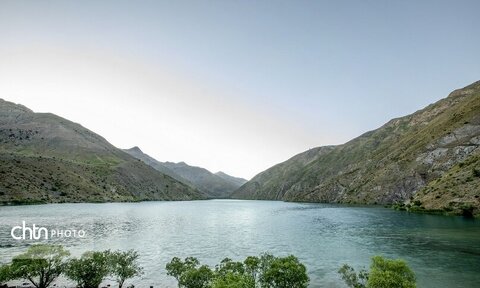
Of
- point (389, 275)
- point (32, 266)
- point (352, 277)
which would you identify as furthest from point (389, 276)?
point (32, 266)

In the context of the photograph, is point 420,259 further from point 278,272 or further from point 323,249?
point 278,272

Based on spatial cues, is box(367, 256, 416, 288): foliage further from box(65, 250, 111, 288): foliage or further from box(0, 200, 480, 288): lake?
box(65, 250, 111, 288): foliage

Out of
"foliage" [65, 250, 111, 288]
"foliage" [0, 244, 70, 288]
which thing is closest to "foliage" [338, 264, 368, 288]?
"foliage" [65, 250, 111, 288]

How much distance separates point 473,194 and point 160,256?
152 m

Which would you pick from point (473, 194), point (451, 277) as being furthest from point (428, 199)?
point (451, 277)

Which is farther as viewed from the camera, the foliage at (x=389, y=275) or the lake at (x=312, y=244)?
the lake at (x=312, y=244)

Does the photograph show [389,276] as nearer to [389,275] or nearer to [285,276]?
[389,275]

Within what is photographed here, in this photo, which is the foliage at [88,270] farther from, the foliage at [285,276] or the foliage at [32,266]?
the foliage at [285,276]

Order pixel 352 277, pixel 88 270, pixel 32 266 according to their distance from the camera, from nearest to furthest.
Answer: pixel 32 266 < pixel 88 270 < pixel 352 277

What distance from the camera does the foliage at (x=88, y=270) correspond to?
53.2 metres

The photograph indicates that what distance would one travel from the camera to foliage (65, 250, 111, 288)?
175ft

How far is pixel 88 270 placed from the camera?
54.2 meters

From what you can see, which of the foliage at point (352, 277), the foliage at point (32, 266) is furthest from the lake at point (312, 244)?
the foliage at point (32, 266)

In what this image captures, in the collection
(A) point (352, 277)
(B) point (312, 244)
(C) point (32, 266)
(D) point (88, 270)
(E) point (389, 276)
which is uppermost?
(C) point (32, 266)
